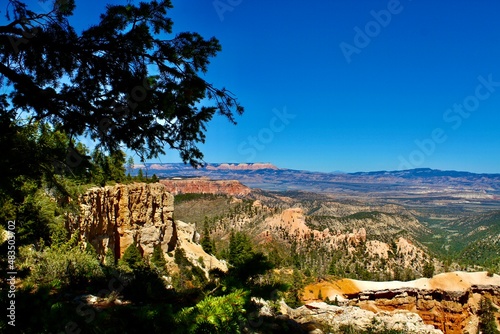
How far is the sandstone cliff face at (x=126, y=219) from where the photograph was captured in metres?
27.1

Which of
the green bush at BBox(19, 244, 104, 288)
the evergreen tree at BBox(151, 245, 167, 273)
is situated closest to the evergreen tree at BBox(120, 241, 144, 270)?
the evergreen tree at BBox(151, 245, 167, 273)

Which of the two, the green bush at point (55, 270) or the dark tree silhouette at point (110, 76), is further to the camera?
the green bush at point (55, 270)

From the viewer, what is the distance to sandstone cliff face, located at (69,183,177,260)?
27078 mm

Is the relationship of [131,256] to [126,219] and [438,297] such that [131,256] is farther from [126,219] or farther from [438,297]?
[438,297]

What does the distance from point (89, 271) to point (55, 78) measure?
665 cm

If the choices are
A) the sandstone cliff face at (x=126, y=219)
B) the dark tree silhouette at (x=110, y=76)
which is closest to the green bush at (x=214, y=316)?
the dark tree silhouette at (x=110, y=76)

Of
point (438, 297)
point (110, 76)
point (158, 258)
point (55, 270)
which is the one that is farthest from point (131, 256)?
point (438, 297)

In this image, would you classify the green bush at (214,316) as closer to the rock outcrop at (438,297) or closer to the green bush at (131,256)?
the green bush at (131,256)

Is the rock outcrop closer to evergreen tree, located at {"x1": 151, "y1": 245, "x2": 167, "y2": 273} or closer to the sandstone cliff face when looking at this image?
evergreen tree, located at {"x1": 151, "y1": 245, "x2": 167, "y2": 273}

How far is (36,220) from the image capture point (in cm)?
1502

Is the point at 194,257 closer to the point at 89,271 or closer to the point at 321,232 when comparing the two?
the point at 89,271

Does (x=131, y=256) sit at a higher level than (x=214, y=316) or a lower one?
lower

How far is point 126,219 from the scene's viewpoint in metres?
34.8

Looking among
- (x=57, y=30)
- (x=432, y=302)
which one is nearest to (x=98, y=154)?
(x=57, y=30)
